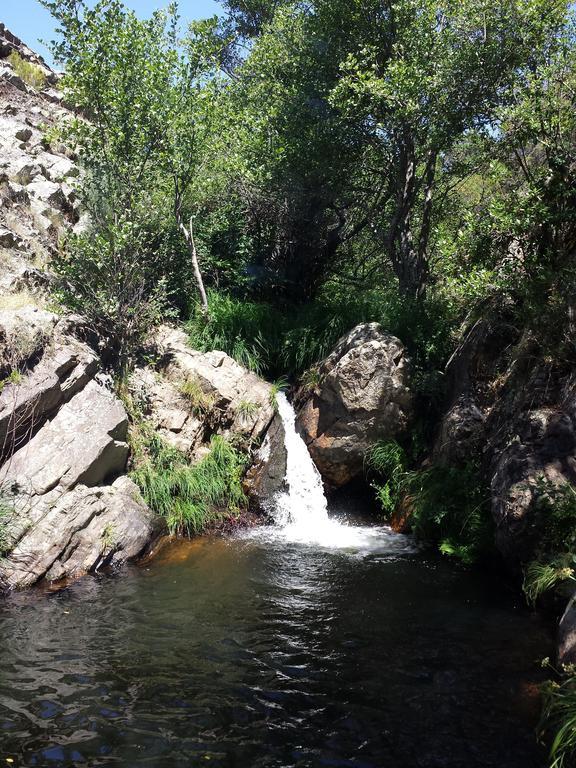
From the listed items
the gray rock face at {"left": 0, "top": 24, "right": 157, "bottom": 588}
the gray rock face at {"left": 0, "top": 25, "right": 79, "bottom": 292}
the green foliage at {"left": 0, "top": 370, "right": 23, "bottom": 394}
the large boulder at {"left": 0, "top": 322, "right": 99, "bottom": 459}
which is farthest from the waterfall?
the gray rock face at {"left": 0, "top": 25, "right": 79, "bottom": 292}

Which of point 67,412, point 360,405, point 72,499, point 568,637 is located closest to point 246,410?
point 360,405

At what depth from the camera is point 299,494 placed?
10906mm

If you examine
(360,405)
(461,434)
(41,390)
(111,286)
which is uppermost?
(111,286)

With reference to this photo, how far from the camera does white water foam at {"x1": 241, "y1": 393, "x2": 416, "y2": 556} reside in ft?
31.3

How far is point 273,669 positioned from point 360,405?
5538mm

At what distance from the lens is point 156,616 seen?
716cm

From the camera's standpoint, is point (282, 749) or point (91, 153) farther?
point (91, 153)

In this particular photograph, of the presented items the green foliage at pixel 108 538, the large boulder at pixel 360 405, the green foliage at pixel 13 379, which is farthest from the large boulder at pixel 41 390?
the large boulder at pixel 360 405

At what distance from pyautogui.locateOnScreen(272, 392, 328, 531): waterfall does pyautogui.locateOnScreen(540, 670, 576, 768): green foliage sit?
560 centimetres

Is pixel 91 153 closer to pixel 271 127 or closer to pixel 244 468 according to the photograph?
pixel 271 127

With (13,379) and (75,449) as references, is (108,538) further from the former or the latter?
(13,379)

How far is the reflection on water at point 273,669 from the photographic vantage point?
4.83 metres

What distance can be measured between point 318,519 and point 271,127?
812 cm

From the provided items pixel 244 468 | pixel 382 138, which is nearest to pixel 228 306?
pixel 244 468
